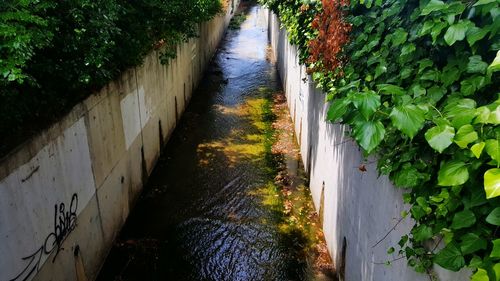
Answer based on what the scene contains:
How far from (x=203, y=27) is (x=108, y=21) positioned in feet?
47.8

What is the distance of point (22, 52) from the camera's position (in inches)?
181

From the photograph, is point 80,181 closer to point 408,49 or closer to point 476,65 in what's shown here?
point 408,49

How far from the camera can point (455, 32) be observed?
313cm

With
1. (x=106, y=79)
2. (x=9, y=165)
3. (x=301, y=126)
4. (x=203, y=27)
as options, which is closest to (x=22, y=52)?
(x=9, y=165)

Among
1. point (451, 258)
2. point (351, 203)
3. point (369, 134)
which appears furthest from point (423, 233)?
point (351, 203)

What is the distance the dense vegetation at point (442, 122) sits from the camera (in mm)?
2658

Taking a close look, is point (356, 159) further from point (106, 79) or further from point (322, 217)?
point (106, 79)

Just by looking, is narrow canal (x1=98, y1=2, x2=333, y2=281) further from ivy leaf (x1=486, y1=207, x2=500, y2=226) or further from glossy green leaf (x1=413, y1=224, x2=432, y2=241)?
ivy leaf (x1=486, y1=207, x2=500, y2=226)

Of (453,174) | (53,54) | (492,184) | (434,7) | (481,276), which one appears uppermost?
(434,7)

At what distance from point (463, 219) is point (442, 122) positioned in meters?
0.69

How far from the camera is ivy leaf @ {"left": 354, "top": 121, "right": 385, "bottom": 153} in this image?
3015 millimetres

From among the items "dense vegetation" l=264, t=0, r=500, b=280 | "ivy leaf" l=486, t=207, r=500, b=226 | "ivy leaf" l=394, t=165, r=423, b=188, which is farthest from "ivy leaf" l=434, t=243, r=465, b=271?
"ivy leaf" l=394, t=165, r=423, b=188

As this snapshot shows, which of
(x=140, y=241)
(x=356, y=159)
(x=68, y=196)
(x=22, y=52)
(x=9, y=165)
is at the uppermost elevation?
(x=22, y=52)

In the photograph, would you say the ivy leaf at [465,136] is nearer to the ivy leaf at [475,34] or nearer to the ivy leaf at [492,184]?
the ivy leaf at [492,184]
